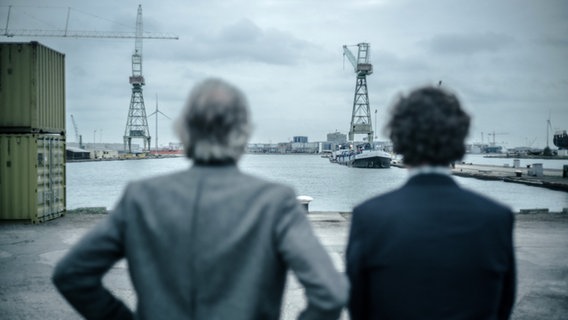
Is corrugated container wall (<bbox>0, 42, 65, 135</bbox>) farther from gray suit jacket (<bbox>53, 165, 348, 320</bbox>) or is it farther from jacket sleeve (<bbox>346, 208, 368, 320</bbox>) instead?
jacket sleeve (<bbox>346, 208, 368, 320</bbox>)

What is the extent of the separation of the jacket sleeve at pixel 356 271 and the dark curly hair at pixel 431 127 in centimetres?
37

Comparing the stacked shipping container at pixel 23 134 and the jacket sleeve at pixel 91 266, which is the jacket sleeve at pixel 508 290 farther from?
the stacked shipping container at pixel 23 134

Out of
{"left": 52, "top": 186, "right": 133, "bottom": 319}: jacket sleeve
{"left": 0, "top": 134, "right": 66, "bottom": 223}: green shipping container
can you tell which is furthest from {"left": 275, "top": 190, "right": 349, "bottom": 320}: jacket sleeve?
{"left": 0, "top": 134, "right": 66, "bottom": 223}: green shipping container

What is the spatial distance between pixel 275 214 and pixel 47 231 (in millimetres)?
9868

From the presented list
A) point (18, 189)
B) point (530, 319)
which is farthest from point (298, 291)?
point (18, 189)

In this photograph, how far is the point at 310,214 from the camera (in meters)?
13.0

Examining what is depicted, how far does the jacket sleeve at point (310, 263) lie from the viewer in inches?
61.7

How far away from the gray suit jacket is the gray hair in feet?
0.19

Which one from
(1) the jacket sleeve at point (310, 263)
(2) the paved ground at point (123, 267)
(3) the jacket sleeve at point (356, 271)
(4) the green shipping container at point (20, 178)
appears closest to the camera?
(1) the jacket sleeve at point (310, 263)

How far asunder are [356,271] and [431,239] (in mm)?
340

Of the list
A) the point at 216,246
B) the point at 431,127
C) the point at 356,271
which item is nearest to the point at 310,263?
the point at 216,246

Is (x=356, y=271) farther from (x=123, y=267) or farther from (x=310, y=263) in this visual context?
(x=123, y=267)

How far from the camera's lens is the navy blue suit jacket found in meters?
1.82

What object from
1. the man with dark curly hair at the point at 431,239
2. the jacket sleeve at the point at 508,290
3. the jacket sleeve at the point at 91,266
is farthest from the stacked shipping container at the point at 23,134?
the jacket sleeve at the point at 508,290
